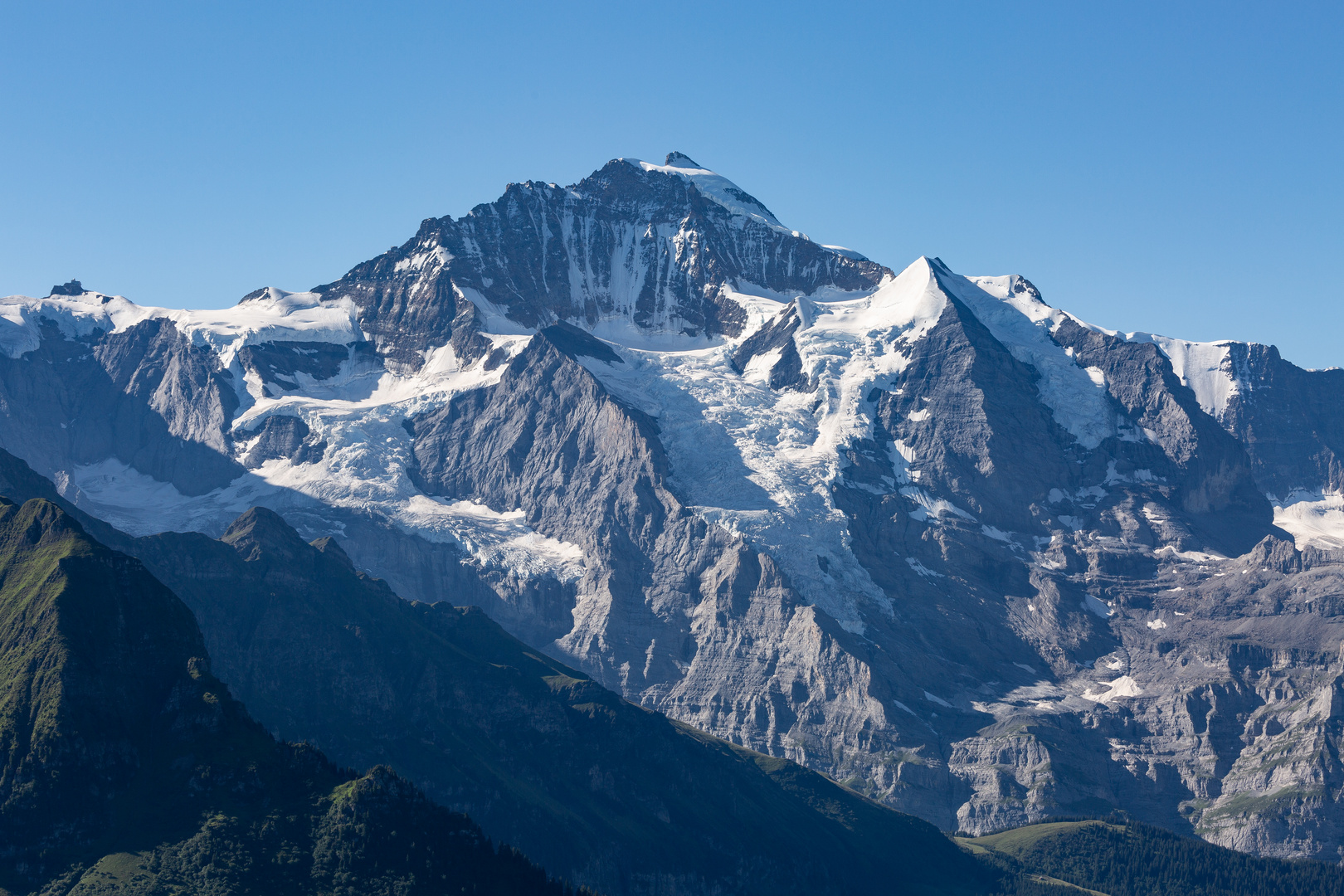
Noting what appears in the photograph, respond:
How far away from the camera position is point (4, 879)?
653ft

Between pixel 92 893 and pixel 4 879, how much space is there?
10.6m

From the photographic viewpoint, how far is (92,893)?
200m
